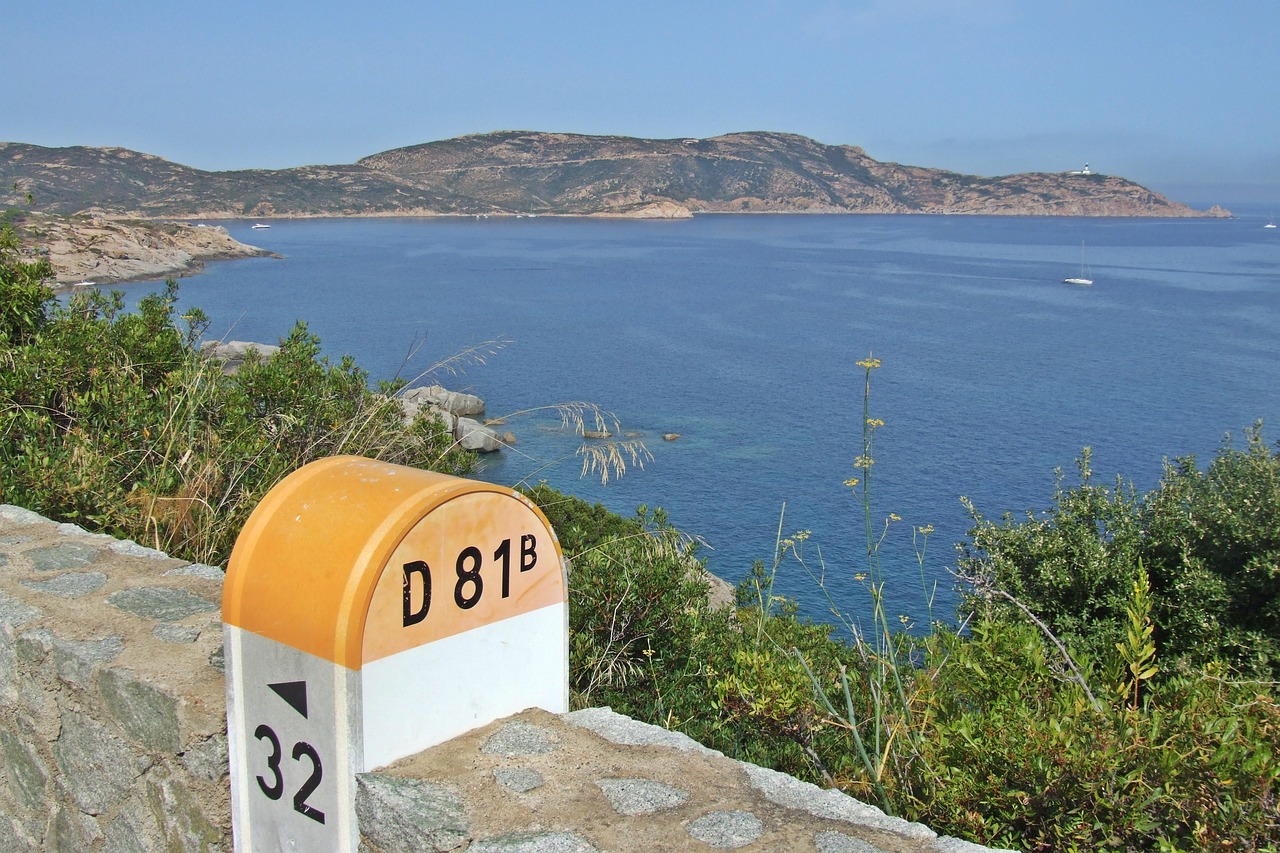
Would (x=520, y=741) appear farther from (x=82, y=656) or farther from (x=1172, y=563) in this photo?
(x=1172, y=563)

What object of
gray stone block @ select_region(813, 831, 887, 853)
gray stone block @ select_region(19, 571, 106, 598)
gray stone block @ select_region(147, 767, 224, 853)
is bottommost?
gray stone block @ select_region(147, 767, 224, 853)

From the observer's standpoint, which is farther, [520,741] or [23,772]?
[23,772]

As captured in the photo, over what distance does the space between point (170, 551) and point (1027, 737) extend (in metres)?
3.72

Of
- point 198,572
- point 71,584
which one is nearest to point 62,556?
point 71,584

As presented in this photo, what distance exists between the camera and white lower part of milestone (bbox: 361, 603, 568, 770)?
221 cm

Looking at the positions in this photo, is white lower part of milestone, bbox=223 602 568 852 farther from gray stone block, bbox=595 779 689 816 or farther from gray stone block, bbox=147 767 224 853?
gray stone block, bbox=595 779 689 816

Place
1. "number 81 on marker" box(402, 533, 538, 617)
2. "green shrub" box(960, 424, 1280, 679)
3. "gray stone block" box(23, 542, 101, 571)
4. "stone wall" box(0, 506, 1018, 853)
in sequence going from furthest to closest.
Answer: "green shrub" box(960, 424, 1280, 679) < "gray stone block" box(23, 542, 101, 571) < "number 81 on marker" box(402, 533, 538, 617) < "stone wall" box(0, 506, 1018, 853)

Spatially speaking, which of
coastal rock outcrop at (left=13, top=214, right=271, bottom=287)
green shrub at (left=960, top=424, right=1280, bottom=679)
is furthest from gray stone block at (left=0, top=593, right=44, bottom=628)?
coastal rock outcrop at (left=13, top=214, right=271, bottom=287)

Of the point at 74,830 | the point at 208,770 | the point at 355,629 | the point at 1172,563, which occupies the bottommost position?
the point at 1172,563

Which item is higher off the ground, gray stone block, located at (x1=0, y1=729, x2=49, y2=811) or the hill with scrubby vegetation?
the hill with scrubby vegetation

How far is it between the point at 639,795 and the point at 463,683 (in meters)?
0.50

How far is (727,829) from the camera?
6.97 feet

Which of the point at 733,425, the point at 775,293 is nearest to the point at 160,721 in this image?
the point at 733,425

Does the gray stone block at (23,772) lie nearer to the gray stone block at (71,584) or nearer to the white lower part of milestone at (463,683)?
the gray stone block at (71,584)
